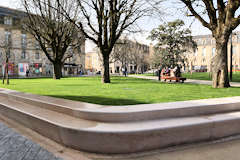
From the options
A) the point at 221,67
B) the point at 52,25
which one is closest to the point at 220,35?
the point at 221,67

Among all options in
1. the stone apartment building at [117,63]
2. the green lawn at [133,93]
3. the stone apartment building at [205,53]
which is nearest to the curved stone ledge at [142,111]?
the green lawn at [133,93]

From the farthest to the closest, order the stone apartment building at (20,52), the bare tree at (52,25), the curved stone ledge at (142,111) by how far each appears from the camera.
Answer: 1. the stone apartment building at (20,52)
2. the bare tree at (52,25)
3. the curved stone ledge at (142,111)

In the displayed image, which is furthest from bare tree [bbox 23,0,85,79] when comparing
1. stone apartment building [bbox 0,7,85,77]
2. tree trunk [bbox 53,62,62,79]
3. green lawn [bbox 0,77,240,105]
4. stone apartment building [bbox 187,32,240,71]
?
stone apartment building [bbox 187,32,240,71]

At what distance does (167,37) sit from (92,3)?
21.8 m

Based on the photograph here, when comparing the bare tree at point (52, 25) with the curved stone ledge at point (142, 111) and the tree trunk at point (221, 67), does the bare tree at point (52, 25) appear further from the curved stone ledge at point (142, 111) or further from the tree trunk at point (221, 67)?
the curved stone ledge at point (142, 111)

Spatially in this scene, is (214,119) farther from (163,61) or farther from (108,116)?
(163,61)

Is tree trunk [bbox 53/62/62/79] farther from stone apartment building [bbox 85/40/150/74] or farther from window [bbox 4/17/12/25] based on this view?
window [bbox 4/17/12/25]

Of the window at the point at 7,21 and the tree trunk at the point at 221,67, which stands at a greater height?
the window at the point at 7,21

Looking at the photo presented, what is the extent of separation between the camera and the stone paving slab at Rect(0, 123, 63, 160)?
145 inches

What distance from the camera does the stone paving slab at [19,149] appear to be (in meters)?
3.69

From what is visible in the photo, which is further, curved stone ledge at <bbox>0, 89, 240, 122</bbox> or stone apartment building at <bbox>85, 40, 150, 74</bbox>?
stone apartment building at <bbox>85, 40, 150, 74</bbox>

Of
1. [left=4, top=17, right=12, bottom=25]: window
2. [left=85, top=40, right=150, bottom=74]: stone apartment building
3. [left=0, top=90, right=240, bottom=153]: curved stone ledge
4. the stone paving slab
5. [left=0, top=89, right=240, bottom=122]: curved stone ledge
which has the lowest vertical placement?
the stone paving slab

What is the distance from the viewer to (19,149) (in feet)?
13.4

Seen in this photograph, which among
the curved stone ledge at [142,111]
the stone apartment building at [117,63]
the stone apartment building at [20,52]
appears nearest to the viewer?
the curved stone ledge at [142,111]
